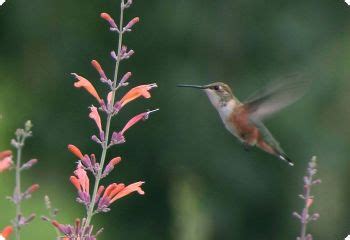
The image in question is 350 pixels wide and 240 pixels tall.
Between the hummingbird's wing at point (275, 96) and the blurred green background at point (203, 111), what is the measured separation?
4.70 metres

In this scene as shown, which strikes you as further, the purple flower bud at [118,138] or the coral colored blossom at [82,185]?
the purple flower bud at [118,138]

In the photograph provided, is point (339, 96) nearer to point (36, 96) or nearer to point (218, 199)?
point (218, 199)

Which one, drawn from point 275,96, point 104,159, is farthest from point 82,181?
point 275,96

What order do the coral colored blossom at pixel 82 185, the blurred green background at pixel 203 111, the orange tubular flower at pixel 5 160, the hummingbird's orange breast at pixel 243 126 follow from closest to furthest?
the orange tubular flower at pixel 5 160 → the coral colored blossom at pixel 82 185 → the hummingbird's orange breast at pixel 243 126 → the blurred green background at pixel 203 111

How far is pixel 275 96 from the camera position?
3.97 meters

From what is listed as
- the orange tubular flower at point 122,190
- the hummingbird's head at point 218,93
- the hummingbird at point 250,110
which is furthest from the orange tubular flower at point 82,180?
the hummingbird's head at point 218,93

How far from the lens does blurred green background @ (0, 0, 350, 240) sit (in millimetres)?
9266

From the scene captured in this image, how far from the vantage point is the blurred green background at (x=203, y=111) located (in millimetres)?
9266

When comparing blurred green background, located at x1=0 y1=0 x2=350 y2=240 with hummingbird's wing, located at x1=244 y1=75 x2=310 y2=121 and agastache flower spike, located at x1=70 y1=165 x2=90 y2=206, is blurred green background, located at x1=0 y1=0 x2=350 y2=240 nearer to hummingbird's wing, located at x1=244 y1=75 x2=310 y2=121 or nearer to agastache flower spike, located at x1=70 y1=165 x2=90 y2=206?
hummingbird's wing, located at x1=244 y1=75 x2=310 y2=121

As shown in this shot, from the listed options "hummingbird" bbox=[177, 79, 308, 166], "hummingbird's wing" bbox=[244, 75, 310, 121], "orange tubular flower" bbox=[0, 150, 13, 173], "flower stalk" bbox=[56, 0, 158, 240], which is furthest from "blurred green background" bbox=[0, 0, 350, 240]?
"orange tubular flower" bbox=[0, 150, 13, 173]

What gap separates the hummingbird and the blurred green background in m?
4.49

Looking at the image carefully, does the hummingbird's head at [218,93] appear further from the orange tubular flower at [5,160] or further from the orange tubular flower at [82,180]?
the orange tubular flower at [5,160]

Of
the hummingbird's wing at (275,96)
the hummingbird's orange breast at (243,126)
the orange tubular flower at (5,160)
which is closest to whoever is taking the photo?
the orange tubular flower at (5,160)

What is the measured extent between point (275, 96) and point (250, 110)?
0.26 meters
